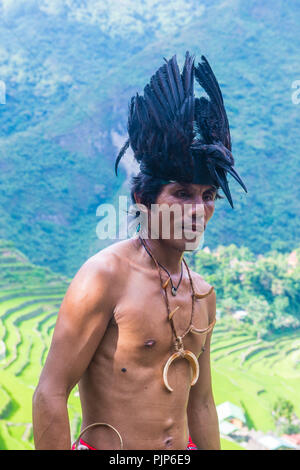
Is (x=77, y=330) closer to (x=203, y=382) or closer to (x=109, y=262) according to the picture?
(x=109, y=262)

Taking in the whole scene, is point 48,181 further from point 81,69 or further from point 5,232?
point 81,69

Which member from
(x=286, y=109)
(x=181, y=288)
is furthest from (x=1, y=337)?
(x=286, y=109)

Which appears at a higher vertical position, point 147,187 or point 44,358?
point 147,187

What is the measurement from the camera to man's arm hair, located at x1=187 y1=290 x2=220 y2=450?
1682 mm

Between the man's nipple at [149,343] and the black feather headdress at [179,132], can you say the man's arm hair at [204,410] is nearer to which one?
the man's nipple at [149,343]

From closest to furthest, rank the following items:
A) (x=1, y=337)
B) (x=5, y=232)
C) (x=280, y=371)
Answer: (x=1, y=337)
(x=280, y=371)
(x=5, y=232)

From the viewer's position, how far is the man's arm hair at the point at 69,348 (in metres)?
1.29

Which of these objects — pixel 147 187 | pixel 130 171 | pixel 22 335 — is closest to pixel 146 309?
pixel 147 187

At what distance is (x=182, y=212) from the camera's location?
4.77 ft

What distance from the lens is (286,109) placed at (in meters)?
20.1

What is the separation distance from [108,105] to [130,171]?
1138cm

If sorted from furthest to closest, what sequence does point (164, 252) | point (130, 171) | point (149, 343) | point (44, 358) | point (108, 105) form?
point (108, 105), point (130, 171), point (44, 358), point (164, 252), point (149, 343)

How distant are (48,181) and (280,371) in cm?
1078

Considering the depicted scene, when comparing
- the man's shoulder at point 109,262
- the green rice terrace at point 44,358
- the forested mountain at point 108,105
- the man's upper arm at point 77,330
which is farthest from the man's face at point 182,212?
the forested mountain at point 108,105
